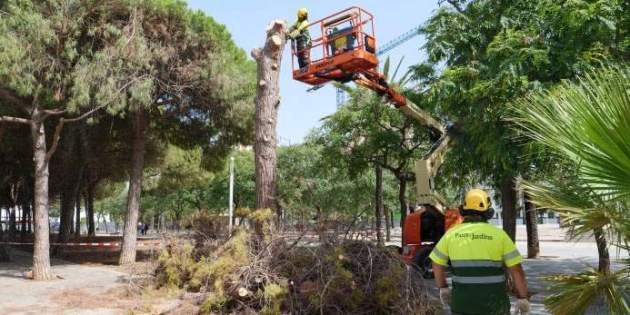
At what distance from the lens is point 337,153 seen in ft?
73.8

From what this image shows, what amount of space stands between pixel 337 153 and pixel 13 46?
1264 cm

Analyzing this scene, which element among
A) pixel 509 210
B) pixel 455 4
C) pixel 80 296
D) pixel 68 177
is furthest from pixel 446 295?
pixel 68 177

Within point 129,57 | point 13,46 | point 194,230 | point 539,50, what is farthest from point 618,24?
point 13,46

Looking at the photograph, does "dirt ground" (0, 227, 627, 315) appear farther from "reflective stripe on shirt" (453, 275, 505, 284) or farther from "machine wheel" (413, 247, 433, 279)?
"machine wheel" (413, 247, 433, 279)

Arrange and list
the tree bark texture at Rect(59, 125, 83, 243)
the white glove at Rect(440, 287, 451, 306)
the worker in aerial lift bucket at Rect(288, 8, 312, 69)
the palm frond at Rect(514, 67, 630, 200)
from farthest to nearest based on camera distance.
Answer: the tree bark texture at Rect(59, 125, 83, 243), the worker in aerial lift bucket at Rect(288, 8, 312, 69), the white glove at Rect(440, 287, 451, 306), the palm frond at Rect(514, 67, 630, 200)

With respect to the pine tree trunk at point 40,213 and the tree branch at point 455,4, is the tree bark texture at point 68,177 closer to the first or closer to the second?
the pine tree trunk at point 40,213

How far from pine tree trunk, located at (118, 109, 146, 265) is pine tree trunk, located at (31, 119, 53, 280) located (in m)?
3.55

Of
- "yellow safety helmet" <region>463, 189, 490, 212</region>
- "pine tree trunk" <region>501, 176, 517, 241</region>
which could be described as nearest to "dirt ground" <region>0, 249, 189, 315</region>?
"yellow safety helmet" <region>463, 189, 490, 212</region>

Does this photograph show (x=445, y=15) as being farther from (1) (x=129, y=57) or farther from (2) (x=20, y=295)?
(2) (x=20, y=295)

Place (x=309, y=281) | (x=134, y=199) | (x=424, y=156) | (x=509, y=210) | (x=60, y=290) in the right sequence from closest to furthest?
(x=309, y=281), (x=60, y=290), (x=424, y=156), (x=509, y=210), (x=134, y=199)

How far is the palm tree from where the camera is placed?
3605 millimetres

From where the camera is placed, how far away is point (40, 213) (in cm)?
1443

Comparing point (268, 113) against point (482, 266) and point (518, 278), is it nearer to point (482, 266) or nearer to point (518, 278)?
point (482, 266)

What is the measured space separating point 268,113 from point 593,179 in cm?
730
